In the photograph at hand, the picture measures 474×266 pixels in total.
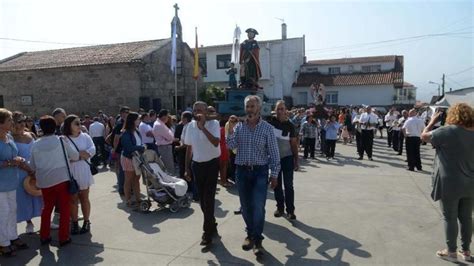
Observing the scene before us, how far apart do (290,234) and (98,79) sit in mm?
19905

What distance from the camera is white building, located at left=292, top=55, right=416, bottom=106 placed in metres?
37.2

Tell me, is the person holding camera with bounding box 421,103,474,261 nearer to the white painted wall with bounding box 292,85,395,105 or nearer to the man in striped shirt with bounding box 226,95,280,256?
the man in striped shirt with bounding box 226,95,280,256

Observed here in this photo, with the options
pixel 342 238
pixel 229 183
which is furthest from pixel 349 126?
pixel 342 238

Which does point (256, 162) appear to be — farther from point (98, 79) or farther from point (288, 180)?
point (98, 79)

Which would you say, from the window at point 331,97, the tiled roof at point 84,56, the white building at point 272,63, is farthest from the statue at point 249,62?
the window at point 331,97

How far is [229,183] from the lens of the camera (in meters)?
9.12

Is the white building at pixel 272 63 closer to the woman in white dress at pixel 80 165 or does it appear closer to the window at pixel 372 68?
the window at pixel 372 68

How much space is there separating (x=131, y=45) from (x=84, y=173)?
21.4 metres

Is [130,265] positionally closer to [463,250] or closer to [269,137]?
[269,137]

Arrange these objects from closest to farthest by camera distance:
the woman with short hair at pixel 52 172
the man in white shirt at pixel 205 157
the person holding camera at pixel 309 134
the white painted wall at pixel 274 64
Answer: the man in white shirt at pixel 205 157, the woman with short hair at pixel 52 172, the person holding camera at pixel 309 134, the white painted wall at pixel 274 64

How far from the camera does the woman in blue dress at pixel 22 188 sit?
5445mm

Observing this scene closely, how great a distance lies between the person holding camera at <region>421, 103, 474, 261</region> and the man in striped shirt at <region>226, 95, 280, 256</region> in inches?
73.1

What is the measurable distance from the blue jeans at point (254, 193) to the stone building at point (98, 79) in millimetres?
18105

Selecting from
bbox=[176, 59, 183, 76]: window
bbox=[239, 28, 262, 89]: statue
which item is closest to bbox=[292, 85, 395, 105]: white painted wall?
bbox=[176, 59, 183, 76]: window
